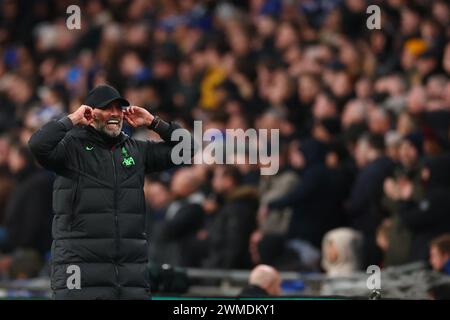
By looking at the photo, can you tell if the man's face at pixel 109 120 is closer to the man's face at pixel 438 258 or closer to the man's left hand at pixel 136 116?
the man's left hand at pixel 136 116

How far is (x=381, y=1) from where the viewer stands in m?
15.2

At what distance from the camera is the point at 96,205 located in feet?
25.2

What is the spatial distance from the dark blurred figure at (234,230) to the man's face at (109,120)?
4437mm

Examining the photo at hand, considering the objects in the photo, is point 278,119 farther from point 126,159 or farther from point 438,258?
point 126,159

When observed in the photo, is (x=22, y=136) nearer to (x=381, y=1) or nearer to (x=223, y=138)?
(x=223, y=138)

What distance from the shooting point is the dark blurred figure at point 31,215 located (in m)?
14.2

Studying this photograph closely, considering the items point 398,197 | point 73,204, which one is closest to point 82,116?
point 73,204

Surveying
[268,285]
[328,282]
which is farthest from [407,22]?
[268,285]

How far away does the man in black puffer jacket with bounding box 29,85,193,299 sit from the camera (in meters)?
7.59

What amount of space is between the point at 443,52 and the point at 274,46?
2.96 m

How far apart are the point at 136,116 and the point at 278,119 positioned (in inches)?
228

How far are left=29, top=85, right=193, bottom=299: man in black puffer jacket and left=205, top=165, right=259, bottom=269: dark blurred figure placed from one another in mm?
4311

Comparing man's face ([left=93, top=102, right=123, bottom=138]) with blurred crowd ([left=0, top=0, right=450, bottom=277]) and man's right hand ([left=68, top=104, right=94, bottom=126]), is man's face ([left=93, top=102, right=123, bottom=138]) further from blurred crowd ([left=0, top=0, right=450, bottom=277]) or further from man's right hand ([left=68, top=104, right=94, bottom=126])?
blurred crowd ([left=0, top=0, right=450, bottom=277])

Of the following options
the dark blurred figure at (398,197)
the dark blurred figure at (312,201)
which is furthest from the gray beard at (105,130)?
the dark blurred figure at (312,201)
